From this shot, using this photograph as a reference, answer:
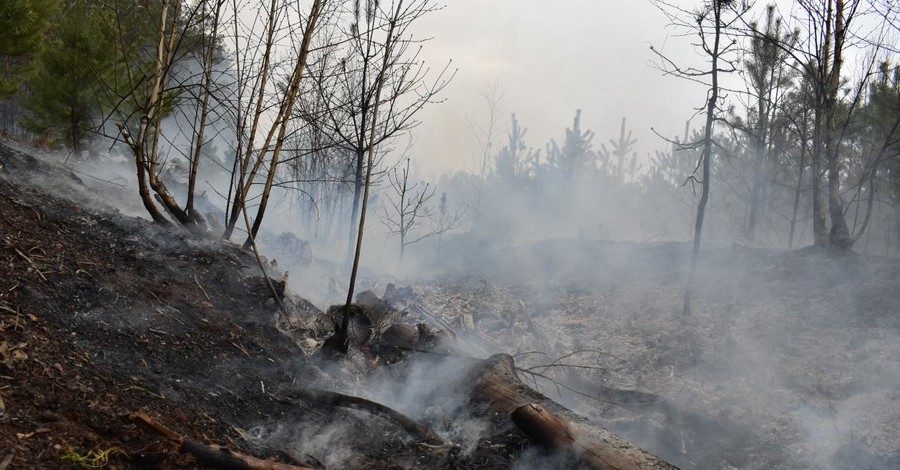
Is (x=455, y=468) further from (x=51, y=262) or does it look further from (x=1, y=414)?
(x=51, y=262)

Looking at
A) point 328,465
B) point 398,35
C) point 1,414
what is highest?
point 398,35

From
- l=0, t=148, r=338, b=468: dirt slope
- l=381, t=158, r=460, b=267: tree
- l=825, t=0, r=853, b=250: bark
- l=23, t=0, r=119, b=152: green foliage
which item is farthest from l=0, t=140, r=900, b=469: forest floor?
l=23, t=0, r=119, b=152: green foliage

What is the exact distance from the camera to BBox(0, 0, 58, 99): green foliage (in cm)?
1012

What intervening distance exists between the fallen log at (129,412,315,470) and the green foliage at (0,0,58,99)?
35.8ft

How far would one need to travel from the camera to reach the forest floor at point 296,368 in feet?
9.50

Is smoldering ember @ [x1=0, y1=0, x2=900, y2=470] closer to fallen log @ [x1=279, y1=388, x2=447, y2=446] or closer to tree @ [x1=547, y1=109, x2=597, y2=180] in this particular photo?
fallen log @ [x1=279, y1=388, x2=447, y2=446]

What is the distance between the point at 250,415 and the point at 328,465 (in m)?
0.60

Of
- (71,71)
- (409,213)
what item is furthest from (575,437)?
(71,71)

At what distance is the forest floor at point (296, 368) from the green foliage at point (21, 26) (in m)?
4.70

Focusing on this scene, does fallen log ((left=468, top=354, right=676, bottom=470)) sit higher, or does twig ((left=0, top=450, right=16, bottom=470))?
twig ((left=0, top=450, right=16, bottom=470))

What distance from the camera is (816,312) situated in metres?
11.3

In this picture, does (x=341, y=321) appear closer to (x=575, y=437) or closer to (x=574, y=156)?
(x=575, y=437)

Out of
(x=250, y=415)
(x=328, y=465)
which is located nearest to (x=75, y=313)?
(x=250, y=415)

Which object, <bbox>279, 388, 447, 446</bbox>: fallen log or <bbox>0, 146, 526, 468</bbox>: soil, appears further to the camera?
<bbox>279, 388, 447, 446</bbox>: fallen log
